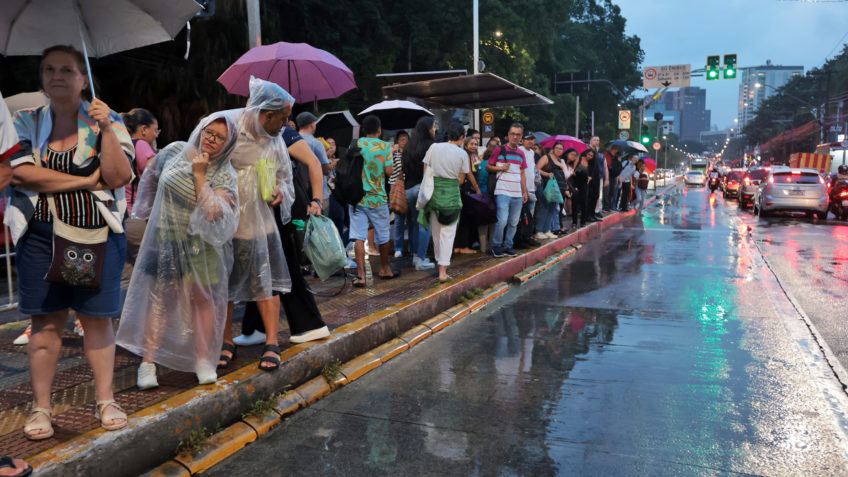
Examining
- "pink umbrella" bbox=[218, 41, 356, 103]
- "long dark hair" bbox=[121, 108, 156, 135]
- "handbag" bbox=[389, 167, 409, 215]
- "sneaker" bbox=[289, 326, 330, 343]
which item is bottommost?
"sneaker" bbox=[289, 326, 330, 343]

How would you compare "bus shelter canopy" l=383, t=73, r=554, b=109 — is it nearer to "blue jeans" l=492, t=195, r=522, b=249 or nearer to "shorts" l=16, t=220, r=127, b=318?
"blue jeans" l=492, t=195, r=522, b=249

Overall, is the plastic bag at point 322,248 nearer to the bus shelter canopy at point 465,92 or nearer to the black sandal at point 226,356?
the black sandal at point 226,356

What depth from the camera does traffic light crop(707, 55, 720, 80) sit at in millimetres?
27844

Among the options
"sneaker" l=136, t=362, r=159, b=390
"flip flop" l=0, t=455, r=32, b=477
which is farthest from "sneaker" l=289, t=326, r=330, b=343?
"flip flop" l=0, t=455, r=32, b=477

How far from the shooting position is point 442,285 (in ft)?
23.9

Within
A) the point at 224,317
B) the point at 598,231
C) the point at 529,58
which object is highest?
the point at 529,58

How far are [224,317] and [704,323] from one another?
4.74 m

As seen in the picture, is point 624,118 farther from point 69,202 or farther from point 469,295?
point 69,202

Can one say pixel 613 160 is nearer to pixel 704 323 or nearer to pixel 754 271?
pixel 754 271

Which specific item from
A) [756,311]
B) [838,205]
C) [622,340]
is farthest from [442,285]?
[838,205]

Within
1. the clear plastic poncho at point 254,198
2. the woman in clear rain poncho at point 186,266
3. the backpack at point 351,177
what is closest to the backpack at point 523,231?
the backpack at point 351,177

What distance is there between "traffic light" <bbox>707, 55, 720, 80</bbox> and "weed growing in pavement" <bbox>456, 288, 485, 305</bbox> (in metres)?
24.1

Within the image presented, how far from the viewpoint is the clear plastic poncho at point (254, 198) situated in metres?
3.99

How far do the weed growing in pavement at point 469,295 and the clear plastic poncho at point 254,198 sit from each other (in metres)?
3.37
